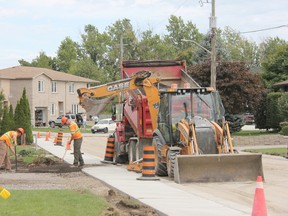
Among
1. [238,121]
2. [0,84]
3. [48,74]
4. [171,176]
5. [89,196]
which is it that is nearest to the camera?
[89,196]

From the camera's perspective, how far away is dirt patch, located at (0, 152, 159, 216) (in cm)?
1149

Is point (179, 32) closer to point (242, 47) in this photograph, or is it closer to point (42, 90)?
point (242, 47)

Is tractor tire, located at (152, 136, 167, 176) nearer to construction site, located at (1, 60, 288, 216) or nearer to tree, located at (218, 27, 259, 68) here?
construction site, located at (1, 60, 288, 216)

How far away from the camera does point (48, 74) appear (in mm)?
83062

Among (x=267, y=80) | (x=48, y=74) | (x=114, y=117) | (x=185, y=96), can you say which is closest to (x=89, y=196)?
(x=185, y=96)

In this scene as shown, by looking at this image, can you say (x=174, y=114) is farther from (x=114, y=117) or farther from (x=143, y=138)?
(x=114, y=117)

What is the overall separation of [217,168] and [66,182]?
4.39 meters

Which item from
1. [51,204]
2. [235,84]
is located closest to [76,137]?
[51,204]

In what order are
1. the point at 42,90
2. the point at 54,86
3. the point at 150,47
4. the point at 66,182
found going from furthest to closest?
1. the point at 150,47
2. the point at 54,86
3. the point at 42,90
4. the point at 66,182

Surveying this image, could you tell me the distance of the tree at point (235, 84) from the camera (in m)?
43.0

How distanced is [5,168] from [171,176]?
631 cm

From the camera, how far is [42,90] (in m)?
81.1

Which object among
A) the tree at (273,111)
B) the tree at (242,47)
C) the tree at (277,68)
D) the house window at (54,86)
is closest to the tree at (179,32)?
the tree at (242,47)

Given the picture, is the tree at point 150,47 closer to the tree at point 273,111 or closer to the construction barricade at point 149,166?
the tree at point 273,111
